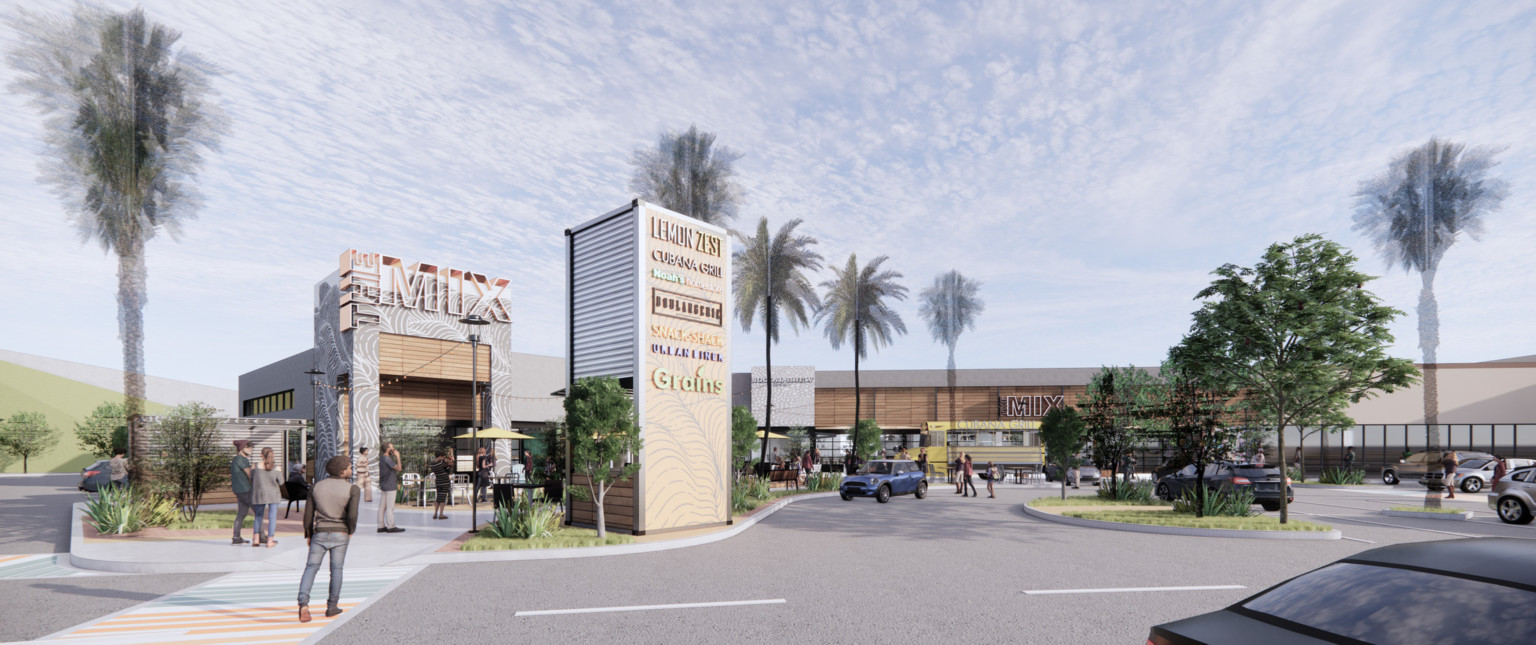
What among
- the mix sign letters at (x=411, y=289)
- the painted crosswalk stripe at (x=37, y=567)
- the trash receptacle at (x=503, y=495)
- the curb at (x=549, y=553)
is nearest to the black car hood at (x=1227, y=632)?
the curb at (x=549, y=553)

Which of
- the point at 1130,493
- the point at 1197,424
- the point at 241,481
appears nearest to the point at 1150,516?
the point at 1197,424

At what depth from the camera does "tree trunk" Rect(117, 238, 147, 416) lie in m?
26.7

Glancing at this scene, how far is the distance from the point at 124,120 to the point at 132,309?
256 inches

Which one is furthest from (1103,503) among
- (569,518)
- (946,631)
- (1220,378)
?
(946,631)

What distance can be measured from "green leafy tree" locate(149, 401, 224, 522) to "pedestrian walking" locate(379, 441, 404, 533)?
518cm

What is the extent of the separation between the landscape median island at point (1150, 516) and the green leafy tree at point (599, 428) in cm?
1075

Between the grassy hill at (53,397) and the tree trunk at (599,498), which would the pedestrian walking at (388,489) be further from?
the grassy hill at (53,397)

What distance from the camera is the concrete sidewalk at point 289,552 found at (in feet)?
36.8

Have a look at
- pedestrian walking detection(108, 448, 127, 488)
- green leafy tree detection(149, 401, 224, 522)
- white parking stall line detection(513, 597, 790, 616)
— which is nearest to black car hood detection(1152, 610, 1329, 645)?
white parking stall line detection(513, 597, 790, 616)

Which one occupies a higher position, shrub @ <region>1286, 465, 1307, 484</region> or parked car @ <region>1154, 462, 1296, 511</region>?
parked car @ <region>1154, 462, 1296, 511</region>

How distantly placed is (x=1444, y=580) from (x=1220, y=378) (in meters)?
16.9

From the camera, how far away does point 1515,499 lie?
18.2 m

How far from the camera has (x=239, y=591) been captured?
948cm

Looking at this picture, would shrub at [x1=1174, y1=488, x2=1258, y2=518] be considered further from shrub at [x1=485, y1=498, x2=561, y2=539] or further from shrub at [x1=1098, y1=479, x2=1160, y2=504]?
shrub at [x1=485, y1=498, x2=561, y2=539]
